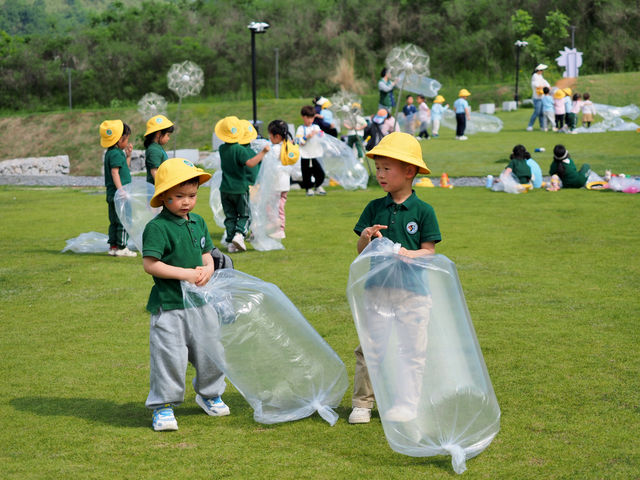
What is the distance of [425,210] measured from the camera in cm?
377

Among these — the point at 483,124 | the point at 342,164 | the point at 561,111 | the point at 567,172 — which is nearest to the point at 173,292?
the point at 342,164

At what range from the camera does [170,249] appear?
12.7ft

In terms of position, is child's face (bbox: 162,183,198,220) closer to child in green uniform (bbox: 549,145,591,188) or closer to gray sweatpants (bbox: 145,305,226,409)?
gray sweatpants (bbox: 145,305,226,409)

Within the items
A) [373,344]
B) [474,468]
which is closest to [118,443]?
[373,344]

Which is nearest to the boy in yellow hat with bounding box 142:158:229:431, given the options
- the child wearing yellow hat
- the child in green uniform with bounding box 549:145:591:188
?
the child in green uniform with bounding box 549:145:591:188

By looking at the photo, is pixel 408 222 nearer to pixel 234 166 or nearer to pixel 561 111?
pixel 234 166

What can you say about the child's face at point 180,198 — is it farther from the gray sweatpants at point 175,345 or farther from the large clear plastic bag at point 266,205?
Result: the large clear plastic bag at point 266,205

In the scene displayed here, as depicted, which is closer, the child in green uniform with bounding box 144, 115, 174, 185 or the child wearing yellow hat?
the child in green uniform with bounding box 144, 115, 174, 185

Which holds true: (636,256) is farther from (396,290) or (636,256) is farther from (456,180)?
(456,180)

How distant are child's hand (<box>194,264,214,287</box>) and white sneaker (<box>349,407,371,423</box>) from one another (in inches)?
37.5

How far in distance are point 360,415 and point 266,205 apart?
208 inches

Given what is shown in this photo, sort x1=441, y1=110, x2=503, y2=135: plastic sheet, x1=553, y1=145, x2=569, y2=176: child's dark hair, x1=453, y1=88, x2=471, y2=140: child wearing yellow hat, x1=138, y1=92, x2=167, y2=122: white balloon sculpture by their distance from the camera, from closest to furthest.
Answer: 1. x1=553, y1=145, x2=569, y2=176: child's dark hair
2. x1=138, y1=92, x2=167, y2=122: white balloon sculpture
3. x1=453, y1=88, x2=471, y2=140: child wearing yellow hat
4. x1=441, y1=110, x2=503, y2=135: plastic sheet

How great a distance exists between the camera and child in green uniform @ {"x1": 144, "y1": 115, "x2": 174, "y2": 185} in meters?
7.77

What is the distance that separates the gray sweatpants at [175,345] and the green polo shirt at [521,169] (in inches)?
420
